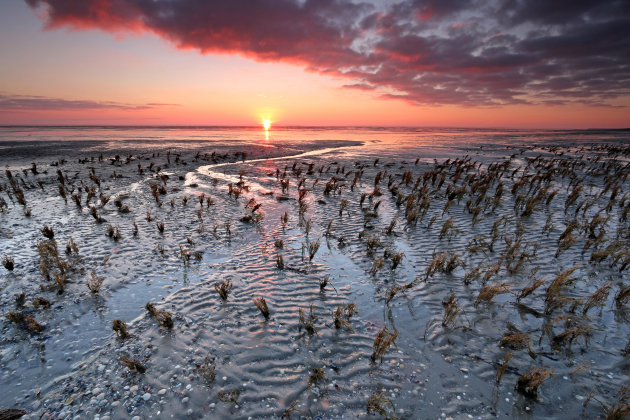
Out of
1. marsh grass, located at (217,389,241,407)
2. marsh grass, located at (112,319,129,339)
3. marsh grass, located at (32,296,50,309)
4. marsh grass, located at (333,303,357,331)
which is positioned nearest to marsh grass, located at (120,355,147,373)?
marsh grass, located at (112,319,129,339)

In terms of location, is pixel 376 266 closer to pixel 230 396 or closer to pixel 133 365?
pixel 230 396

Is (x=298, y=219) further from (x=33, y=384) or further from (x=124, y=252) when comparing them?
(x=33, y=384)

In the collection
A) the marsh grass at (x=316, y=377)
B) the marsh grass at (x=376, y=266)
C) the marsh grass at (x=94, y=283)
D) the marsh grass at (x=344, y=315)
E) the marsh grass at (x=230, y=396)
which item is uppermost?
the marsh grass at (x=376, y=266)

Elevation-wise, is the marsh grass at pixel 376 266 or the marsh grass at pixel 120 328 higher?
the marsh grass at pixel 376 266

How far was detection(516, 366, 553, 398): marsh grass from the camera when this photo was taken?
160 inches

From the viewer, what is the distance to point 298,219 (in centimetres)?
1209

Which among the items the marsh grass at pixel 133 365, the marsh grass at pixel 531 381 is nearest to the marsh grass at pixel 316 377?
the marsh grass at pixel 133 365

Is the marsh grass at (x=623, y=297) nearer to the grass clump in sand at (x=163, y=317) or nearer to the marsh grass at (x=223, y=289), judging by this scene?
the marsh grass at (x=223, y=289)

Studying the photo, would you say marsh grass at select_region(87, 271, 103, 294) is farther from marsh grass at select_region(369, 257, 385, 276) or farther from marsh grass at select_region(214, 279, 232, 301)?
marsh grass at select_region(369, 257, 385, 276)

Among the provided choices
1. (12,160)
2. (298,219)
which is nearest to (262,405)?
(298,219)

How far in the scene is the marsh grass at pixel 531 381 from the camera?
4066 mm

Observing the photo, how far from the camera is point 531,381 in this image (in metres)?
4.11

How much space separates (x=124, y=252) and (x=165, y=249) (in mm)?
1195

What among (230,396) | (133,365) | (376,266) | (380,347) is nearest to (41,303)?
(133,365)
